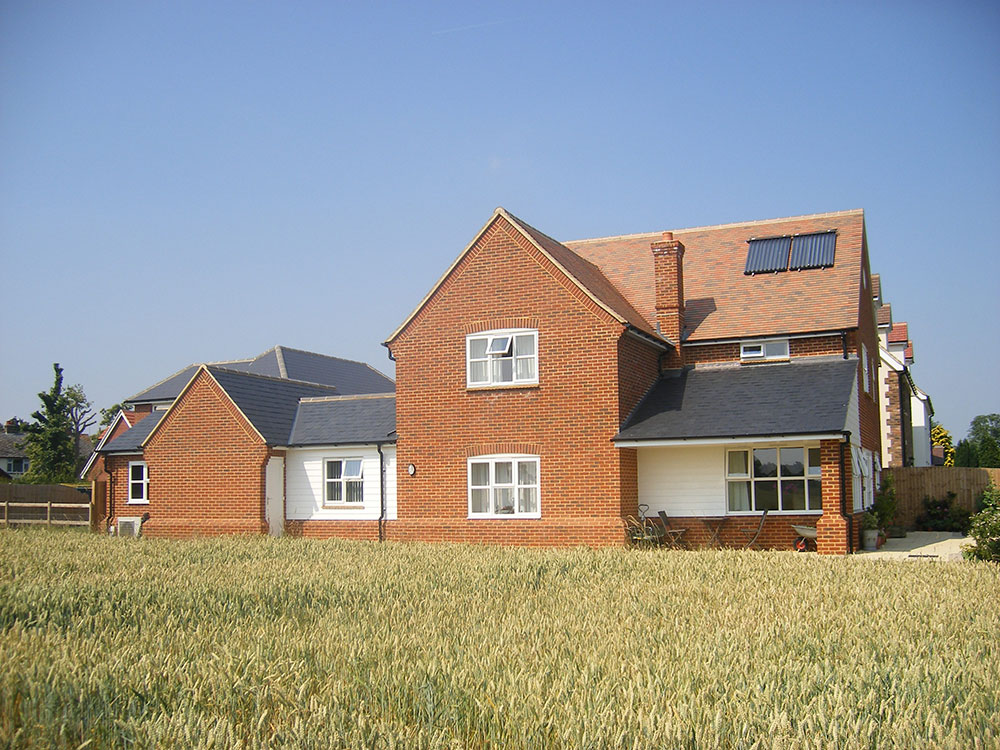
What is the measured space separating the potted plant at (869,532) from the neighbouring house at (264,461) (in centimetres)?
1191

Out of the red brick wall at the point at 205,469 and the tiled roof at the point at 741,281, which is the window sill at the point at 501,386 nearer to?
the tiled roof at the point at 741,281

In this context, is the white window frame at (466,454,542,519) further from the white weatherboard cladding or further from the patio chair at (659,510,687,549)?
the patio chair at (659,510,687,549)

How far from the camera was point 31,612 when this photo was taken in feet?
35.2

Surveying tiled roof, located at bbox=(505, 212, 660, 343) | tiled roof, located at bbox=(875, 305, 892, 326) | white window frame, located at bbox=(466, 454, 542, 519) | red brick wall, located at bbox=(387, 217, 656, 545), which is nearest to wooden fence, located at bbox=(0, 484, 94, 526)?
red brick wall, located at bbox=(387, 217, 656, 545)

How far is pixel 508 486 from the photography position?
76.6 ft

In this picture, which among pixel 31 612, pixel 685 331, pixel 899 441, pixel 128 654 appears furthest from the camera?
pixel 899 441

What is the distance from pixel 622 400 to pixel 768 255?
7752mm

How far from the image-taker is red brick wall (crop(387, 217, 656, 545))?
2252cm

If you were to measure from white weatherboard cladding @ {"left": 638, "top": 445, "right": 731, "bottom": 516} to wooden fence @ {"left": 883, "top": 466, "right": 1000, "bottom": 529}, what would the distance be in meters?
9.07

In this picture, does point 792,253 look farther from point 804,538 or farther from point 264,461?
point 264,461

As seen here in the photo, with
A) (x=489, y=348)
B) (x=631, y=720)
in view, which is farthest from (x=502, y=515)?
(x=631, y=720)

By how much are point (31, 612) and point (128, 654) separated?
3.14m

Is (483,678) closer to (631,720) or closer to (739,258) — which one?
(631,720)

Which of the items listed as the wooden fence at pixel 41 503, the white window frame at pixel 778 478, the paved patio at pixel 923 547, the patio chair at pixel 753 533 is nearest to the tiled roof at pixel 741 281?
the white window frame at pixel 778 478
